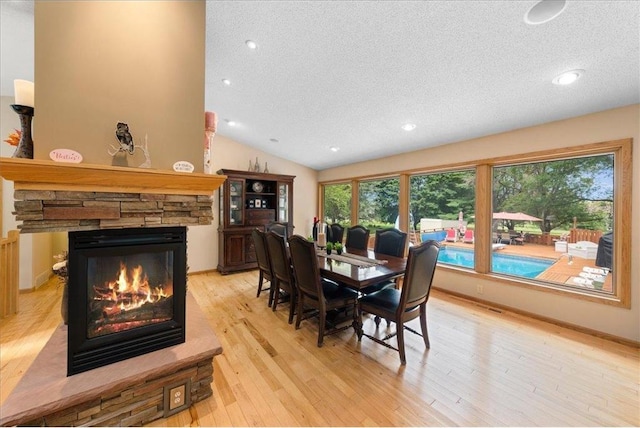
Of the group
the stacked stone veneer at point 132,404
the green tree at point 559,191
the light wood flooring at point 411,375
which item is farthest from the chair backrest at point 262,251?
the green tree at point 559,191

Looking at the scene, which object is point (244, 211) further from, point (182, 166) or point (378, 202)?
point (182, 166)

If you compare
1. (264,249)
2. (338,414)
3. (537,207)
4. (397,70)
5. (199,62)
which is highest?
(397,70)

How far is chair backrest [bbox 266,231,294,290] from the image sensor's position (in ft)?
9.19

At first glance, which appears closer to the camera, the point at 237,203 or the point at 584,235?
the point at 584,235

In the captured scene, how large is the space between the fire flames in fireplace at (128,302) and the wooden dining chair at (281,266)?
1251 millimetres

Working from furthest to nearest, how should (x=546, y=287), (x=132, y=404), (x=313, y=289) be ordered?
(x=546, y=287) < (x=313, y=289) < (x=132, y=404)

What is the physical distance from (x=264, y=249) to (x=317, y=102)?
2.00 meters

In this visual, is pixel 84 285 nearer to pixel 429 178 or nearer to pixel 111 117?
pixel 111 117

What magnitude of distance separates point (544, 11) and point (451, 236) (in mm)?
3003

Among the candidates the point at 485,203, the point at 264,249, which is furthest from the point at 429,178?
the point at 264,249

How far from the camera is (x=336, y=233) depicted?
4312mm

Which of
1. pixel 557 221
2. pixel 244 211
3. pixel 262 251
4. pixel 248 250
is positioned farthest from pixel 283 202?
pixel 557 221

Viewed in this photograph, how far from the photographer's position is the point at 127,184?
1.48 metres

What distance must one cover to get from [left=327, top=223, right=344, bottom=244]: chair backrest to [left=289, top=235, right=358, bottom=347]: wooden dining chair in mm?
1499
